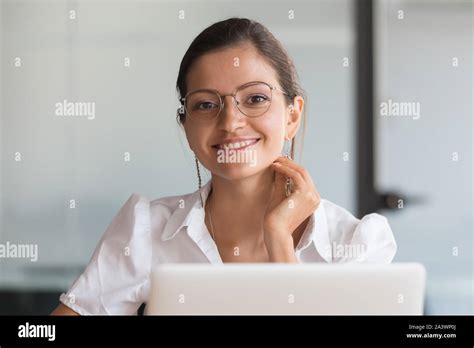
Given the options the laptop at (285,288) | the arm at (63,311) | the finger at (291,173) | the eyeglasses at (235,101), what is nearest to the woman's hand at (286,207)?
the finger at (291,173)

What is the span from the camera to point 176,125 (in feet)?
5.03

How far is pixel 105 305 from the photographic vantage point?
1345mm

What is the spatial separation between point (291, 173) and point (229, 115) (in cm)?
19

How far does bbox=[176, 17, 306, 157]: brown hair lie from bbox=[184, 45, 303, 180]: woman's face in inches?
0.6

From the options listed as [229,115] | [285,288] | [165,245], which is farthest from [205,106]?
[285,288]

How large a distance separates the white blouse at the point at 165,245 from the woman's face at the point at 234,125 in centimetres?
12

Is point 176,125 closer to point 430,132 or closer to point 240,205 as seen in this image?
point 240,205

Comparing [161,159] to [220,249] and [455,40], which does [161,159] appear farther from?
[455,40]

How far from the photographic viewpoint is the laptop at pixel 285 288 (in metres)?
1.01

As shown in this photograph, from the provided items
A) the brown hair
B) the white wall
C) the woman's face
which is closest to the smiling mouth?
the woman's face

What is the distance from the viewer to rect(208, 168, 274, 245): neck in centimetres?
148

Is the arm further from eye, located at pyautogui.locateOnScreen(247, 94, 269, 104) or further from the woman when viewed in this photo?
eye, located at pyautogui.locateOnScreen(247, 94, 269, 104)
